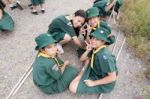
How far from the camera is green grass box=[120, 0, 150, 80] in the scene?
20.3ft

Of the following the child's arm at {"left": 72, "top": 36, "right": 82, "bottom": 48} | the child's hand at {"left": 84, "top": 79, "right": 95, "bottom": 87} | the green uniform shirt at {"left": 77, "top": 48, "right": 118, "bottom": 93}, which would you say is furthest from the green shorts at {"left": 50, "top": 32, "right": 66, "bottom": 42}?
the child's hand at {"left": 84, "top": 79, "right": 95, "bottom": 87}

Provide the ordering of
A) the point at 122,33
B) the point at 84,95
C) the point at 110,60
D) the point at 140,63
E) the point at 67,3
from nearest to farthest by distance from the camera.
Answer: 1. the point at 110,60
2. the point at 84,95
3. the point at 140,63
4. the point at 122,33
5. the point at 67,3

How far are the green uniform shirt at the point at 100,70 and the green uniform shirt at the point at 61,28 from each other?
2.74ft

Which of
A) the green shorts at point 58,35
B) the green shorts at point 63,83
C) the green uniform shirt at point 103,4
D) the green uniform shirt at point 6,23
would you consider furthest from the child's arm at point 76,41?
the green uniform shirt at point 6,23

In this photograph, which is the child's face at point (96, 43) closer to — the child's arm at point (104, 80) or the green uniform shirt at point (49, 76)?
the child's arm at point (104, 80)

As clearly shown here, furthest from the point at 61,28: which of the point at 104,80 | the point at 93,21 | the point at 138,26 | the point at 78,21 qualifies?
the point at 138,26

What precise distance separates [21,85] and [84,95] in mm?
1099

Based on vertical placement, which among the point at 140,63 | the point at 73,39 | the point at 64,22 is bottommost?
the point at 140,63

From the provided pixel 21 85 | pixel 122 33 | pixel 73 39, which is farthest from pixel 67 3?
pixel 21 85

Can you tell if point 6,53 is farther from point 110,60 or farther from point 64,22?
point 110,60

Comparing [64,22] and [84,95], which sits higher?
[64,22]

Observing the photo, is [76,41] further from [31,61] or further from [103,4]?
[103,4]

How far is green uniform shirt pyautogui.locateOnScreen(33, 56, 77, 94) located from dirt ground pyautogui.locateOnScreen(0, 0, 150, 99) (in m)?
0.16

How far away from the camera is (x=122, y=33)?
6816mm
